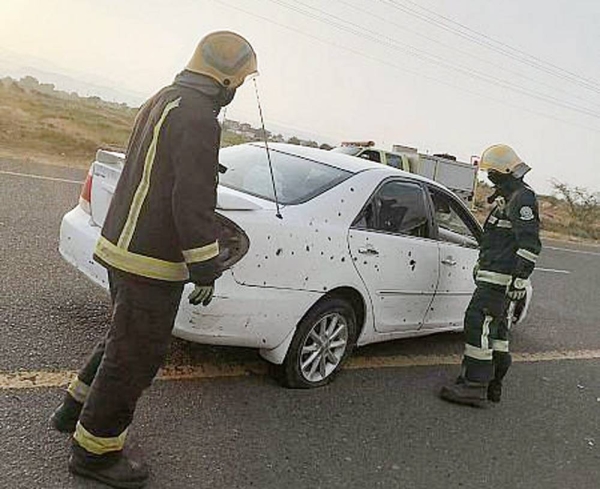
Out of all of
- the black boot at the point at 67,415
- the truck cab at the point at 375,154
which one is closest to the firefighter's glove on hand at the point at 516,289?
the black boot at the point at 67,415

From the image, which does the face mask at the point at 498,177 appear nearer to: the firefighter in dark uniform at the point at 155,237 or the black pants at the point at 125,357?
the firefighter in dark uniform at the point at 155,237

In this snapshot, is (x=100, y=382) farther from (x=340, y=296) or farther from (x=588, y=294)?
(x=588, y=294)

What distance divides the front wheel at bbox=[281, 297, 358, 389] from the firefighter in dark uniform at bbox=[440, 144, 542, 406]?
894 millimetres

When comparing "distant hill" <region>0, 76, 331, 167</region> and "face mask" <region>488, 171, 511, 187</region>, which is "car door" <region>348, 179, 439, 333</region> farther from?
"distant hill" <region>0, 76, 331, 167</region>

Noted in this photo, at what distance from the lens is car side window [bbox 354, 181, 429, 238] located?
4.79 metres

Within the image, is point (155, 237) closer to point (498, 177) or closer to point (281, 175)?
point (281, 175)

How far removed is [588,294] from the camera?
35.8 ft

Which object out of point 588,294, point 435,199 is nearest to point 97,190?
point 435,199

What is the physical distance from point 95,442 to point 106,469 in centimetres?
13

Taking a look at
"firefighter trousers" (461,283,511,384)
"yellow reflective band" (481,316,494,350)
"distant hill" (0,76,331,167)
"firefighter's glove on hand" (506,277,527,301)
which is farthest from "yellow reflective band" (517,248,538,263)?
"distant hill" (0,76,331,167)

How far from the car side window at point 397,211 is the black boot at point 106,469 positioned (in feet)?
7.21

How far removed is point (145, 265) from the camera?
2.90m

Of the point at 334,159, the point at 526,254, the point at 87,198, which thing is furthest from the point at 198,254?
the point at 526,254

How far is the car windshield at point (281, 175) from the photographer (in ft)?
14.8
